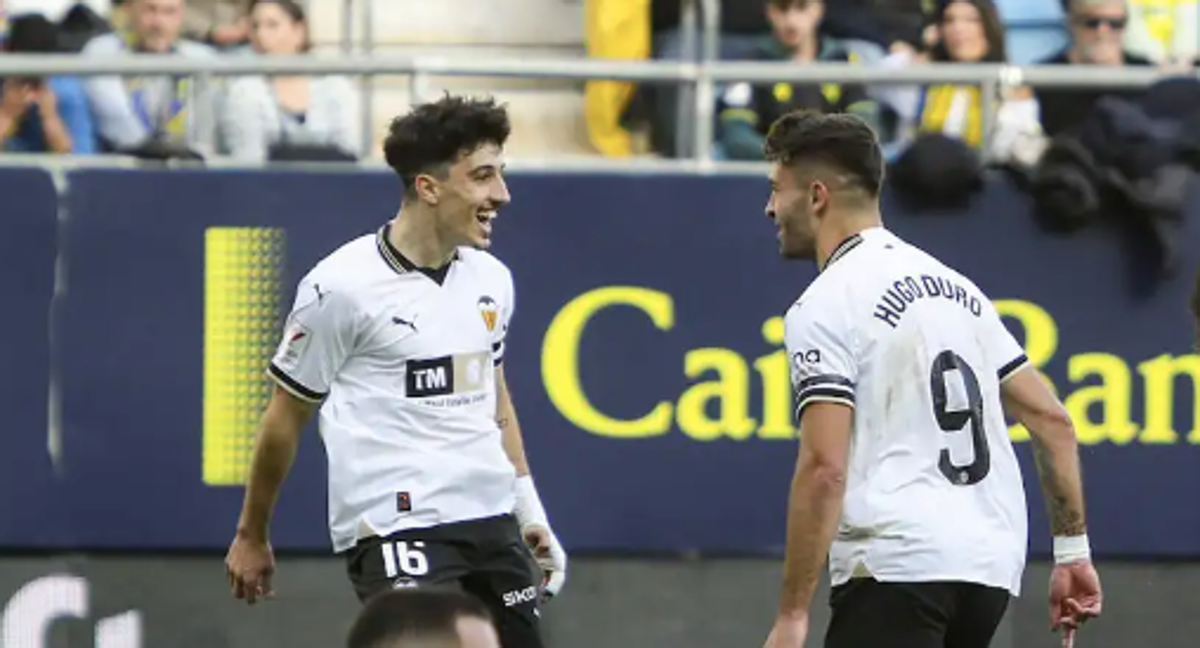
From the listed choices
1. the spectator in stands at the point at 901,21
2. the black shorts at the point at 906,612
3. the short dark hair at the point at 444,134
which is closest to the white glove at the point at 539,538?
the short dark hair at the point at 444,134

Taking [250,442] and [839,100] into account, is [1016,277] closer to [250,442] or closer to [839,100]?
[839,100]

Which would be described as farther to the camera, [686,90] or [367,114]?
[367,114]

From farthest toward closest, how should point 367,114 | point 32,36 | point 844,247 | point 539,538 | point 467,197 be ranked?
point 32,36 < point 367,114 < point 539,538 < point 467,197 < point 844,247

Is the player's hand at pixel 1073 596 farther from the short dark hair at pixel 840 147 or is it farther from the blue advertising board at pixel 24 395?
the blue advertising board at pixel 24 395

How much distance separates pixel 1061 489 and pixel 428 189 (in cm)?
208

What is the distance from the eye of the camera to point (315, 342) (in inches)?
279

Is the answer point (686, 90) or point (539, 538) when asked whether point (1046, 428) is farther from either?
point (686, 90)

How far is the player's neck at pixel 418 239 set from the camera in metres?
7.18

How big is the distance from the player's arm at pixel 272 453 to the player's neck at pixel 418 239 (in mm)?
542

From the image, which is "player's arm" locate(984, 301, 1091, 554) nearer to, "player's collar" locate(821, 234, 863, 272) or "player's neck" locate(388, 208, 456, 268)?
"player's collar" locate(821, 234, 863, 272)

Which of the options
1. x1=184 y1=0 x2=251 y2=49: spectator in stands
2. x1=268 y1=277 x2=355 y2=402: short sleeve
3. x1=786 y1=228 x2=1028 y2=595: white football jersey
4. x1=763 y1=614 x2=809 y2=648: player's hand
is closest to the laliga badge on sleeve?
x1=268 y1=277 x2=355 y2=402: short sleeve

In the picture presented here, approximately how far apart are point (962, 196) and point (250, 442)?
3.03m

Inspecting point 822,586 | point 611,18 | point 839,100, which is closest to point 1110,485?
point 822,586

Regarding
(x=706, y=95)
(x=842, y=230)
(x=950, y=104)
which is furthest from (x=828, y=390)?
(x=950, y=104)
